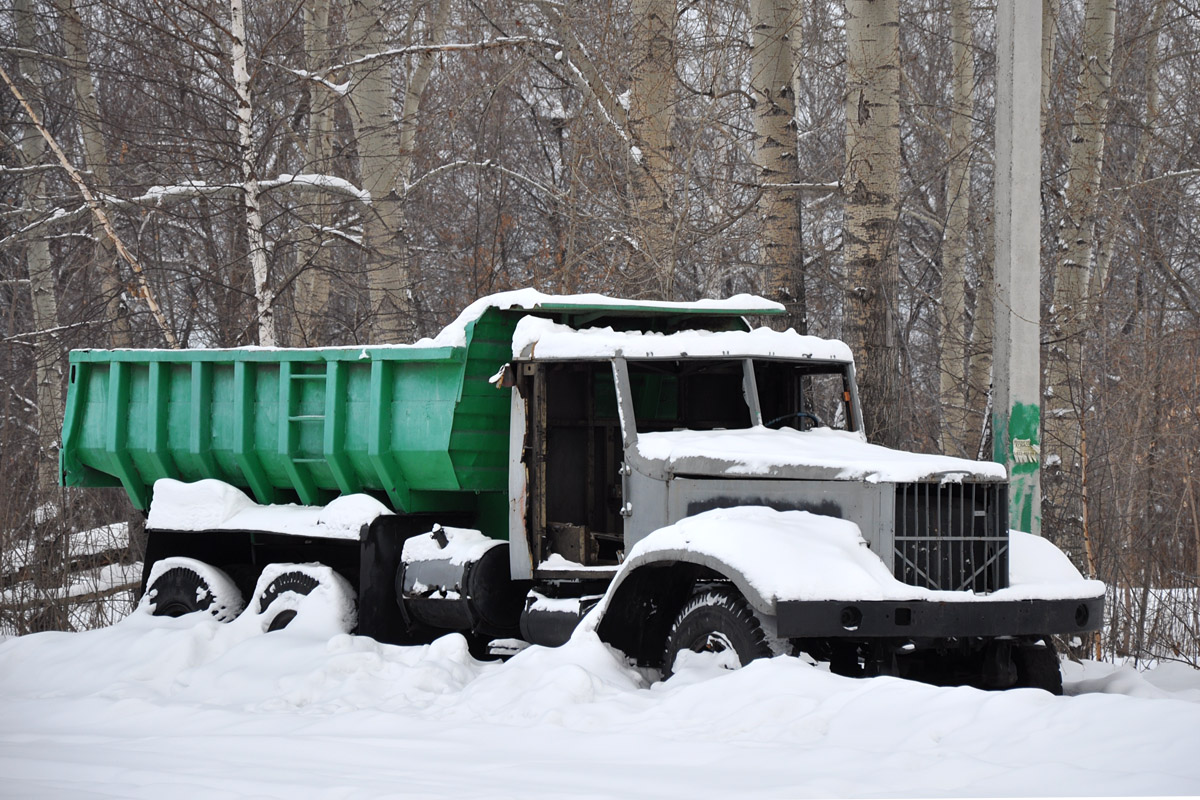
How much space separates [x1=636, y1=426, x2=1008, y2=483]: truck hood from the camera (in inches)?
245

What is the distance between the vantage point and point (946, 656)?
6.86 metres

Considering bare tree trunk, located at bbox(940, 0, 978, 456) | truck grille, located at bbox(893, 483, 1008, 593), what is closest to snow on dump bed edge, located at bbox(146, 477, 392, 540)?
truck grille, located at bbox(893, 483, 1008, 593)

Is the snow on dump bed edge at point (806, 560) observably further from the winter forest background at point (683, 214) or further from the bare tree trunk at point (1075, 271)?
the bare tree trunk at point (1075, 271)

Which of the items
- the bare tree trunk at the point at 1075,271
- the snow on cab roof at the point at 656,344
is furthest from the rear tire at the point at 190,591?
the bare tree trunk at the point at 1075,271

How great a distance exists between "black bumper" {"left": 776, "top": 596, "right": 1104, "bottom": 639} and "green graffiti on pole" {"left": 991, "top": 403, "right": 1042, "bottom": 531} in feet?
4.82

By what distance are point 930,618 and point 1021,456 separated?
7.76 ft

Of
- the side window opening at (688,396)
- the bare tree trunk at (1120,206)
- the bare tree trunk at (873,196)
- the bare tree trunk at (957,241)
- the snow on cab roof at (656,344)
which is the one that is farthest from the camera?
the bare tree trunk at (957,241)

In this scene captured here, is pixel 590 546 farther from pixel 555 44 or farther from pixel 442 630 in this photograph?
pixel 555 44

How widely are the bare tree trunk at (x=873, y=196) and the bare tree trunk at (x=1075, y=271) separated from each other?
1.76 meters

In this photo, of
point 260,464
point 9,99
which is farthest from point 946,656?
point 9,99

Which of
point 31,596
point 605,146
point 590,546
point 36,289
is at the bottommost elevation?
point 31,596

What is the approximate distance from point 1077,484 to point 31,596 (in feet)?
28.9

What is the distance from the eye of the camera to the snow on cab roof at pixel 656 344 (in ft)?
23.8

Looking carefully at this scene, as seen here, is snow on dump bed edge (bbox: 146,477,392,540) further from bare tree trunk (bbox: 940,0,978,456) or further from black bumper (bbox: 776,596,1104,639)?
bare tree trunk (bbox: 940,0,978,456)
